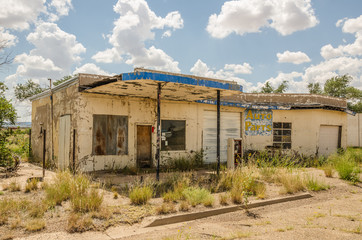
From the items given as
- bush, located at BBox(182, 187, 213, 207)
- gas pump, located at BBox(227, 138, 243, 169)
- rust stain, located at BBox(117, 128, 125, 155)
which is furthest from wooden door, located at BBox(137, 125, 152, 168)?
bush, located at BBox(182, 187, 213, 207)

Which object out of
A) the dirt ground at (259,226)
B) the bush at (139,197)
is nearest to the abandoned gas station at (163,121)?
the bush at (139,197)

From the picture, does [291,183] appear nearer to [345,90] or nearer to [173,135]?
[173,135]

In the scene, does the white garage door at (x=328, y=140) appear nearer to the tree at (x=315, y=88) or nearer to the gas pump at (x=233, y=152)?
the gas pump at (x=233, y=152)

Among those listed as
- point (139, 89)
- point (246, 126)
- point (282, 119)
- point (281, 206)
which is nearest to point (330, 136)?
point (282, 119)

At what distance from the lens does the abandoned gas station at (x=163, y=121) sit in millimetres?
10141

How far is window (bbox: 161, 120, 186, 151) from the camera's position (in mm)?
13094

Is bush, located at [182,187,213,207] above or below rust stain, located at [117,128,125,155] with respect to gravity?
below

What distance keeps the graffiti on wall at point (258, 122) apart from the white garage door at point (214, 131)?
64cm

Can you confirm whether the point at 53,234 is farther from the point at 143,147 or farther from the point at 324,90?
the point at 324,90

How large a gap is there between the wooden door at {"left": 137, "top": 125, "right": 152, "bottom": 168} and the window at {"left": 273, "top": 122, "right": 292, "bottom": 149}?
7648 millimetres

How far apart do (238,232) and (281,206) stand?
2886 millimetres

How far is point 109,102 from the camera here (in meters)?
11.6

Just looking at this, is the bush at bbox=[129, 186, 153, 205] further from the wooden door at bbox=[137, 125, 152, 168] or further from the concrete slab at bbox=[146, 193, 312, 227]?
the wooden door at bbox=[137, 125, 152, 168]

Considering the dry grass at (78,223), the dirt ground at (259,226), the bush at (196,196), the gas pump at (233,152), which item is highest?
the gas pump at (233,152)
